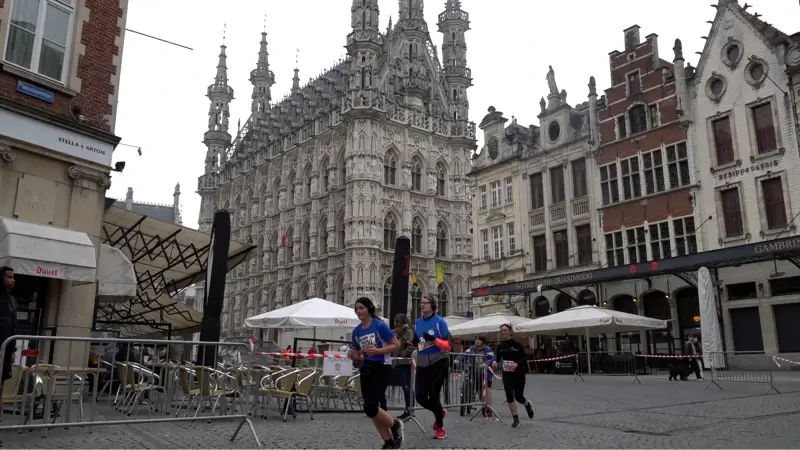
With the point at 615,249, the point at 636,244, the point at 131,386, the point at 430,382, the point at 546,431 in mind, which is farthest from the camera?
the point at 615,249

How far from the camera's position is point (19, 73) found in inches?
457

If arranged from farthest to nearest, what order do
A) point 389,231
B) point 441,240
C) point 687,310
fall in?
point 441,240, point 389,231, point 687,310

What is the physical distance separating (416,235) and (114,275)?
34457mm

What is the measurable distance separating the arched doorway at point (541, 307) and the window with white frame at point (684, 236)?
7.40 meters

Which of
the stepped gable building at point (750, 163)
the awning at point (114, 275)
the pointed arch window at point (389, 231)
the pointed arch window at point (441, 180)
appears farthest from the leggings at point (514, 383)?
the pointed arch window at point (441, 180)

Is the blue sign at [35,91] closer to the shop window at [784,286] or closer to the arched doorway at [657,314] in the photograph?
the shop window at [784,286]

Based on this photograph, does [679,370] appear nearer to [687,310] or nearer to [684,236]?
[687,310]

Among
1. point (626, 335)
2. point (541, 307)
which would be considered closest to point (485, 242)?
point (541, 307)

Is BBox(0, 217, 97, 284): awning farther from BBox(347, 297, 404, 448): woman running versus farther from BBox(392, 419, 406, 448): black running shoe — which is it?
BBox(392, 419, 406, 448): black running shoe

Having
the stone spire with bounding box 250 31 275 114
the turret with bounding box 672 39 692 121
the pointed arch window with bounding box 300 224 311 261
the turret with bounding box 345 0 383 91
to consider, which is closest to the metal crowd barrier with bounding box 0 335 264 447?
the turret with bounding box 672 39 692 121

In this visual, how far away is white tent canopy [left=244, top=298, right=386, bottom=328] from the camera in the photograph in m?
17.2

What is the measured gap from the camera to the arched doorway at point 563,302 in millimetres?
30891

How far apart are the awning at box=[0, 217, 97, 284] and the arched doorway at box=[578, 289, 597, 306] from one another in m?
23.0

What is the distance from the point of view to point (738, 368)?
19094mm
